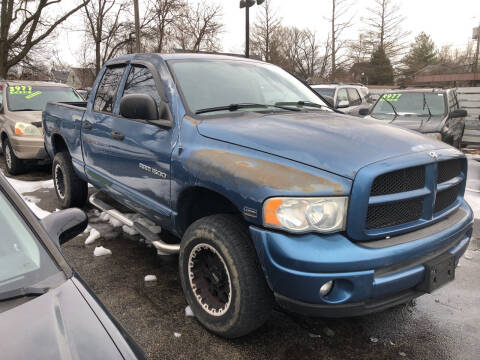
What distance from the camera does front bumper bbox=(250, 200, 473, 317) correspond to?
6.48ft

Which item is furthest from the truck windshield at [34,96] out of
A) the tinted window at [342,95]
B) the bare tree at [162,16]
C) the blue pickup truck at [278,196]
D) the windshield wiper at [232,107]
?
the bare tree at [162,16]

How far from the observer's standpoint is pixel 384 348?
252 centimetres

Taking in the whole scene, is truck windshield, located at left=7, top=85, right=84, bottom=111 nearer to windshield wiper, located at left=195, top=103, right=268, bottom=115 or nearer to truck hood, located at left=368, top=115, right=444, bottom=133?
windshield wiper, located at left=195, top=103, right=268, bottom=115

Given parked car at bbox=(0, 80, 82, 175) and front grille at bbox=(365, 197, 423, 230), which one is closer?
front grille at bbox=(365, 197, 423, 230)

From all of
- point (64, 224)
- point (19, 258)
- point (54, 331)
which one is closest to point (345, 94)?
point (64, 224)

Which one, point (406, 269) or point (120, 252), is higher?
point (406, 269)

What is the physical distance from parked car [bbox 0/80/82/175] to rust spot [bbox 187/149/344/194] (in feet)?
18.4

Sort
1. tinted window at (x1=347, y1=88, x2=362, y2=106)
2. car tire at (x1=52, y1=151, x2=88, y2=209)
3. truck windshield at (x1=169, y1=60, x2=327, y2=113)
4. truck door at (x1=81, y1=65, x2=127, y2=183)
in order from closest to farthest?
truck windshield at (x1=169, y1=60, x2=327, y2=113) → truck door at (x1=81, y1=65, x2=127, y2=183) → car tire at (x1=52, y1=151, x2=88, y2=209) → tinted window at (x1=347, y1=88, x2=362, y2=106)

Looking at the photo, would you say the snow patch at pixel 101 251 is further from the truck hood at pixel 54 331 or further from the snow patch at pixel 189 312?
the truck hood at pixel 54 331

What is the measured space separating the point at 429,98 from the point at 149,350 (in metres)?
8.31

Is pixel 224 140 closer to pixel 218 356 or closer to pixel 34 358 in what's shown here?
pixel 218 356

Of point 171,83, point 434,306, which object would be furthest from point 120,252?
point 434,306

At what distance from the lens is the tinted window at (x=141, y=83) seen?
328cm

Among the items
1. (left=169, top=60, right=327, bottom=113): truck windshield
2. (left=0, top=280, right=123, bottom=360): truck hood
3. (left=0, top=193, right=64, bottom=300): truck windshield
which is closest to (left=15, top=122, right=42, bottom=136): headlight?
(left=169, top=60, right=327, bottom=113): truck windshield
